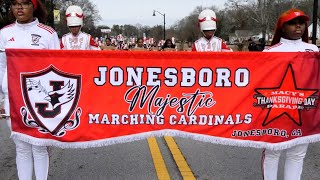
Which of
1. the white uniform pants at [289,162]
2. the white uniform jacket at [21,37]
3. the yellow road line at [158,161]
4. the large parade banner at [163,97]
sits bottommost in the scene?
the yellow road line at [158,161]

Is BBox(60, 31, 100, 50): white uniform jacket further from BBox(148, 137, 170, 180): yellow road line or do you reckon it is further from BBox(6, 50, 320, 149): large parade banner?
BBox(6, 50, 320, 149): large parade banner

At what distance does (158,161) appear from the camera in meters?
5.86

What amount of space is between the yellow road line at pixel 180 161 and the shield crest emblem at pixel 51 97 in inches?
69.3

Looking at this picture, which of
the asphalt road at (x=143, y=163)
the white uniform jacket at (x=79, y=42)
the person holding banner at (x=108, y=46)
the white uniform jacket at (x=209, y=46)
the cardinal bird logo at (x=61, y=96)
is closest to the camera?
the cardinal bird logo at (x=61, y=96)

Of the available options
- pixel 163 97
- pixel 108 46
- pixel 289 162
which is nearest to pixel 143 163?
pixel 163 97

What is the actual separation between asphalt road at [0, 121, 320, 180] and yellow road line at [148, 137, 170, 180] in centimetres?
6

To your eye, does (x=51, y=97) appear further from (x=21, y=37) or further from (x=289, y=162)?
(x=289, y=162)

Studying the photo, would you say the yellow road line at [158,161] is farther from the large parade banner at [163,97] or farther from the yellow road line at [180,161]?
the large parade banner at [163,97]

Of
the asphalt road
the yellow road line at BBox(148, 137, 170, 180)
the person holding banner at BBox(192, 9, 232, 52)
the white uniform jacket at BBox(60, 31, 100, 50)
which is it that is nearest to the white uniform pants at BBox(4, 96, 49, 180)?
the asphalt road

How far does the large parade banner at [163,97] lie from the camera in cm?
410

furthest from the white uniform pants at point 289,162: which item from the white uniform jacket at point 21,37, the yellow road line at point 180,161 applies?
the white uniform jacket at point 21,37

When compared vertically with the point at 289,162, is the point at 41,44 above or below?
above

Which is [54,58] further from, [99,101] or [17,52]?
[99,101]

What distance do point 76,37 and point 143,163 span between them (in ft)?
12.7
